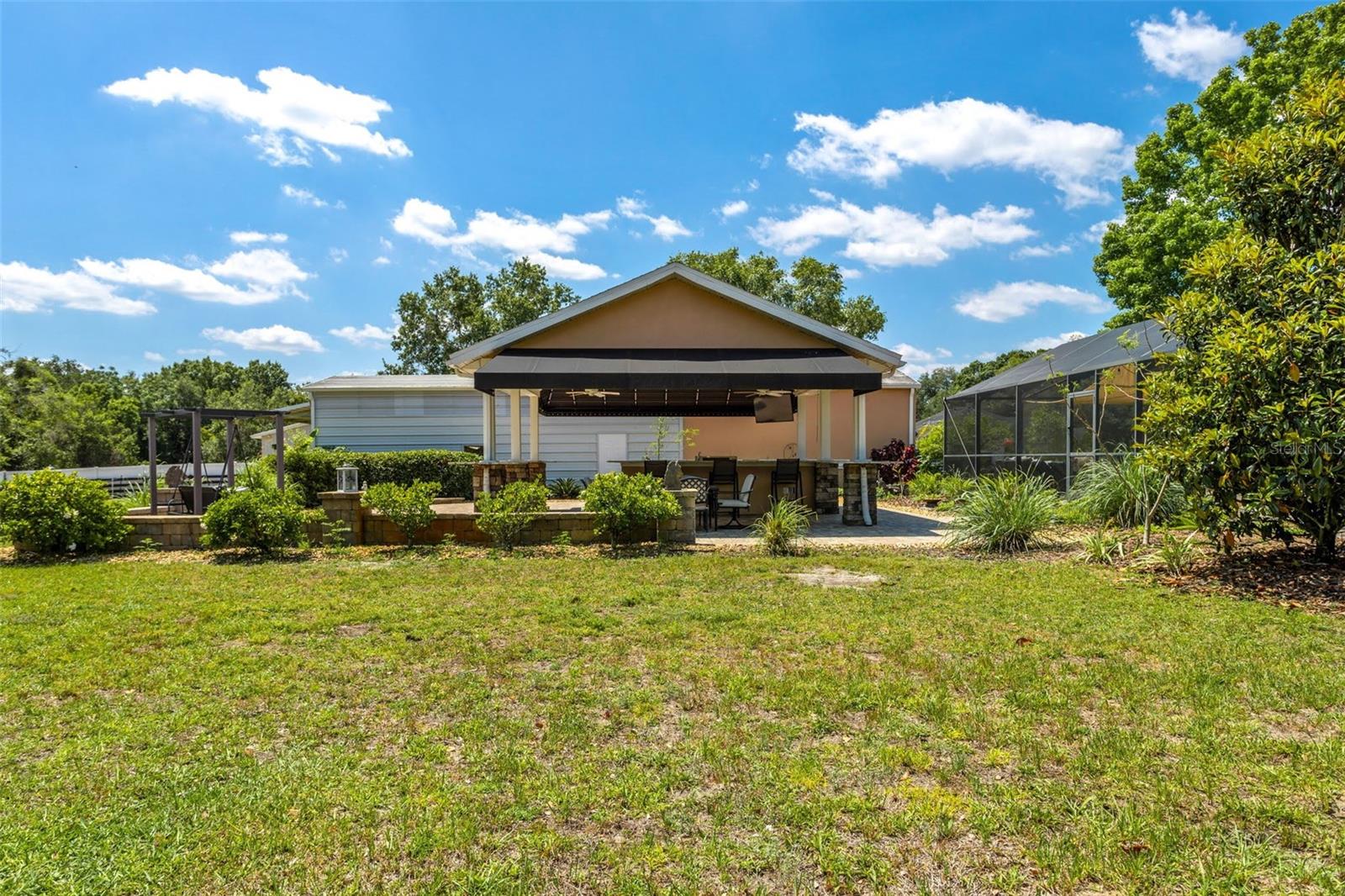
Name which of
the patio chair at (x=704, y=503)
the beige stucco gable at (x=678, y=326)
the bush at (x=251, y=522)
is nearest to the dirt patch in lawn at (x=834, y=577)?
the patio chair at (x=704, y=503)

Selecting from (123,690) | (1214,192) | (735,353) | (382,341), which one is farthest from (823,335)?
(382,341)

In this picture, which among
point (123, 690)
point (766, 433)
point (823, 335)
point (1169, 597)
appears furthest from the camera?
point (766, 433)

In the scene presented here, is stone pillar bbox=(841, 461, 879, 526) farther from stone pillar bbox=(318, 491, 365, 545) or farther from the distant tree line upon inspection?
the distant tree line

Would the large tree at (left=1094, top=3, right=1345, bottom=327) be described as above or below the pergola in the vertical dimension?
above

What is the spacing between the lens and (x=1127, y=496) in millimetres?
9820

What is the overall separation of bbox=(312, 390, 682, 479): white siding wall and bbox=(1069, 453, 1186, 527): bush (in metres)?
10.5

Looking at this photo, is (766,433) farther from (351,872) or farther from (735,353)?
(351,872)

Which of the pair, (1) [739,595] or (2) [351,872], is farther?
(1) [739,595]

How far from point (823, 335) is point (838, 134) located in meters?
6.02

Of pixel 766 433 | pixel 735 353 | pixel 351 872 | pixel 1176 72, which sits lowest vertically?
pixel 351 872

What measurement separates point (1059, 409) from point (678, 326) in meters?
8.36

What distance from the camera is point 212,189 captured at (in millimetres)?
14547

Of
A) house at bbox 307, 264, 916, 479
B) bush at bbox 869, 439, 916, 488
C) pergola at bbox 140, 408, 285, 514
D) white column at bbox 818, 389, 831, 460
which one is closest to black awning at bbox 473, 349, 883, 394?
house at bbox 307, 264, 916, 479

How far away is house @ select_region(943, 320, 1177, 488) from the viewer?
504 inches
